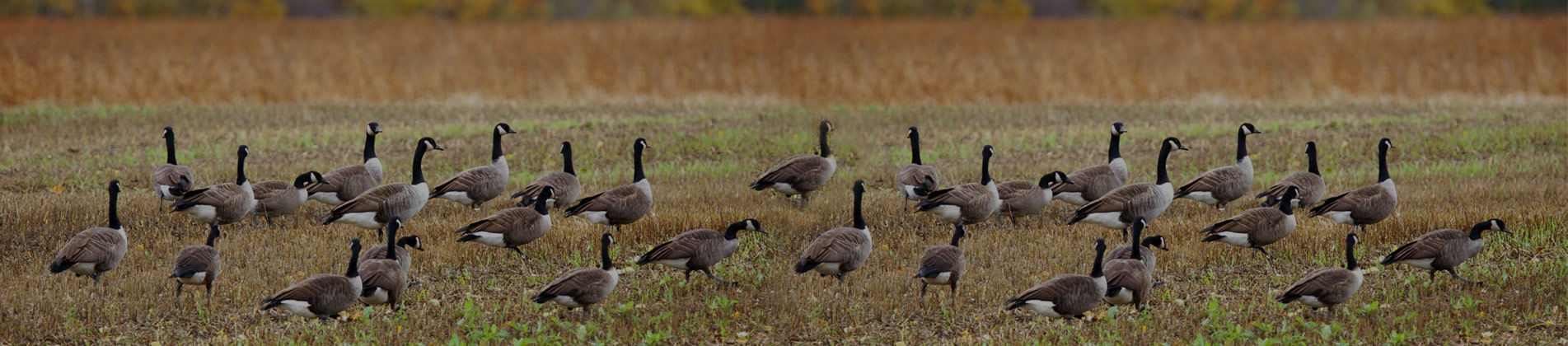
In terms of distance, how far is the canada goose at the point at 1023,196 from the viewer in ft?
49.3

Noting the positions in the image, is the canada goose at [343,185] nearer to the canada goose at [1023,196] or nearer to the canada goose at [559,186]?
the canada goose at [559,186]

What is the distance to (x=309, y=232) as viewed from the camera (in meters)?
14.8

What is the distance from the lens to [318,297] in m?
10.3

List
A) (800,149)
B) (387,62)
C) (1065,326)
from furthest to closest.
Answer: (387,62), (800,149), (1065,326)

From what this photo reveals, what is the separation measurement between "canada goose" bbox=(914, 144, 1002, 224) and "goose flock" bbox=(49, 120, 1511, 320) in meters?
0.02

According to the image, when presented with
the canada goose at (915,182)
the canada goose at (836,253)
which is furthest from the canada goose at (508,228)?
the canada goose at (915,182)

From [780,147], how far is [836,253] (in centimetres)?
1027

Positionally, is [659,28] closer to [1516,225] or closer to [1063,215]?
[1063,215]

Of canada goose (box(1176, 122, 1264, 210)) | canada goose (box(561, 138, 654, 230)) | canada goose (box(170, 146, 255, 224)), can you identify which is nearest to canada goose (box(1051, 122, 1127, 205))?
canada goose (box(1176, 122, 1264, 210))

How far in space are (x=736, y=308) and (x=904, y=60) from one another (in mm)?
21465

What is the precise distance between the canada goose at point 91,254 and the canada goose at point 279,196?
306 cm

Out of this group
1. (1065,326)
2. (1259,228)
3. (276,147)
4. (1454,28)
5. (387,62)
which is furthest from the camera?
(1454,28)

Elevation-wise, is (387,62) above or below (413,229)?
above

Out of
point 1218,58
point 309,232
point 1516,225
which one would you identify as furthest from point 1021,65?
point 309,232
